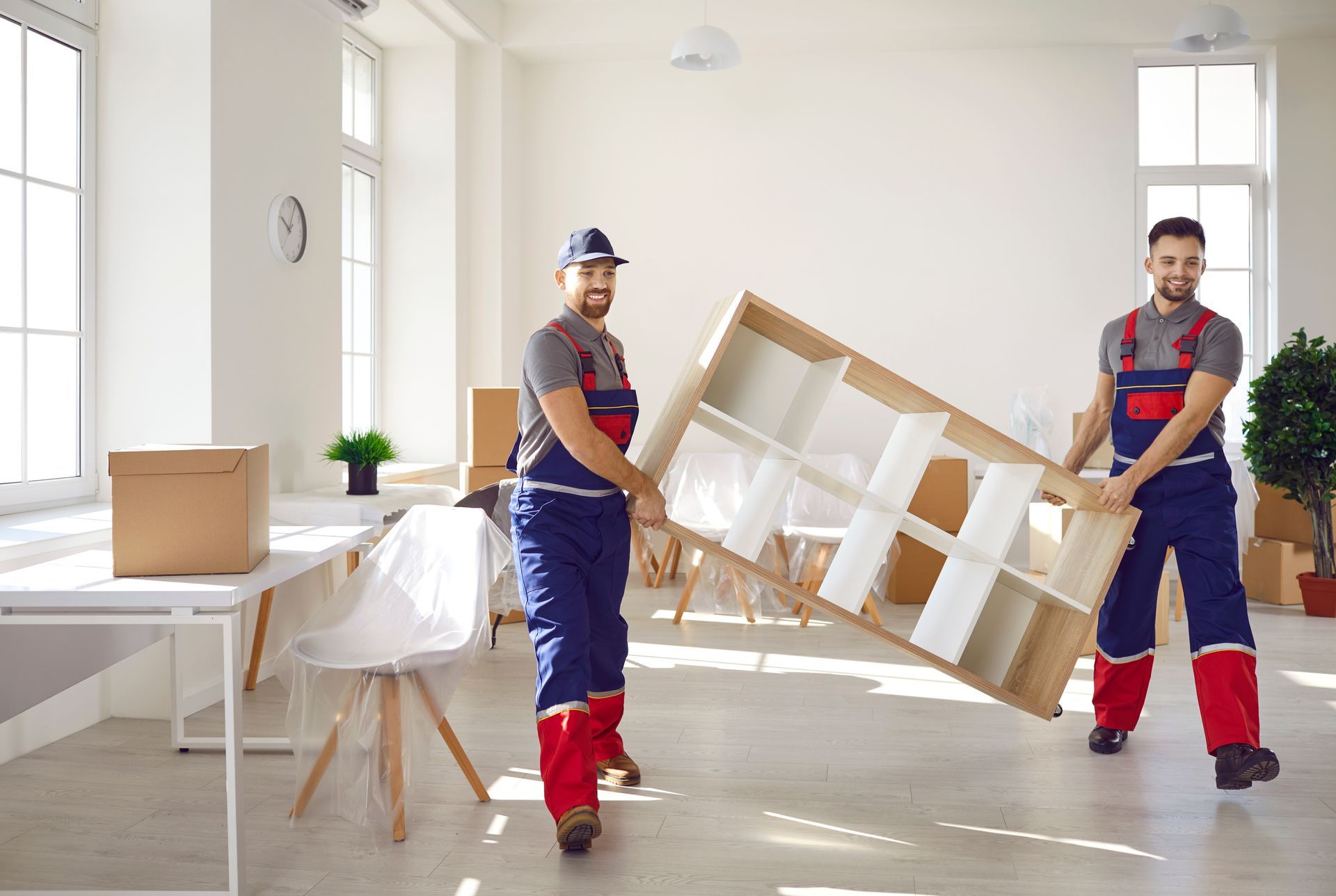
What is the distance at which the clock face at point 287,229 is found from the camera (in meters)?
4.32

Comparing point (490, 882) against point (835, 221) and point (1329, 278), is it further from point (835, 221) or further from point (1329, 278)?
point (1329, 278)

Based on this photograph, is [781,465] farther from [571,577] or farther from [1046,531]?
[1046,531]

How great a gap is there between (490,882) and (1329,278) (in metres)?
6.52

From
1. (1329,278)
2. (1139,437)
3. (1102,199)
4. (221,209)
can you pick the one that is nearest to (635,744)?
Result: (1139,437)

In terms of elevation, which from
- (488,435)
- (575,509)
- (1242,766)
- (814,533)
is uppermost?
(488,435)

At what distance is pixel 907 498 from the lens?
2.90 meters

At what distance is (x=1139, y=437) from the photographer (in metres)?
3.16

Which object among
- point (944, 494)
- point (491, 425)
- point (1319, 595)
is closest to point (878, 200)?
point (944, 494)

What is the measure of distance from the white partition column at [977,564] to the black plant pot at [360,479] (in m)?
2.54

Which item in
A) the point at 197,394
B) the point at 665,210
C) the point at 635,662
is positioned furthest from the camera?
the point at 665,210

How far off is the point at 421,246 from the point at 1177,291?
460 cm

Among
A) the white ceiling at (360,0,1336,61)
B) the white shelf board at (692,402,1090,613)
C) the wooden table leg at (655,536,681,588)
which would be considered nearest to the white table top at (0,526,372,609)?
the white shelf board at (692,402,1090,613)

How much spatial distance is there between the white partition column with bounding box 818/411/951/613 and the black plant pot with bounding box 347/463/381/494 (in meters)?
2.37

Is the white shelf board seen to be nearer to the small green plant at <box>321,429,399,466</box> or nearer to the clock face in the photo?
the small green plant at <box>321,429,399,466</box>
